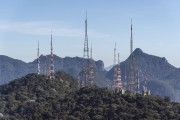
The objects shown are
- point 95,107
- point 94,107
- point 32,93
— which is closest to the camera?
point 95,107

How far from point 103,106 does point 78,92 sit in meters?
16.4

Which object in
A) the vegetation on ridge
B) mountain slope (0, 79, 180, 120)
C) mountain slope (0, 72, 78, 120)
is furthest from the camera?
mountain slope (0, 72, 78, 120)

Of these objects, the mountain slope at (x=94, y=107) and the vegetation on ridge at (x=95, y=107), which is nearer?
the vegetation on ridge at (x=95, y=107)

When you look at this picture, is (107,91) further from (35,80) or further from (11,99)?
(35,80)

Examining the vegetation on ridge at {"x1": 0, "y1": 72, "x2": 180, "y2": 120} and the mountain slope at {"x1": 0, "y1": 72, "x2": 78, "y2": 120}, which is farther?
the mountain slope at {"x1": 0, "y1": 72, "x2": 78, "y2": 120}

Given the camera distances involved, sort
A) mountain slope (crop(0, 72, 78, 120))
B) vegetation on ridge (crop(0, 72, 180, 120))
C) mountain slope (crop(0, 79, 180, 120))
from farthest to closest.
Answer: mountain slope (crop(0, 72, 78, 120)) → mountain slope (crop(0, 79, 180, 120)) → vegetation on ridge (crop(0, 72, 180, 120))

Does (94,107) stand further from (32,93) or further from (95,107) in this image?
(32,93)

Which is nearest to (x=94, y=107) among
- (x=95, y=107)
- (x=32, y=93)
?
(x=95, y=107)

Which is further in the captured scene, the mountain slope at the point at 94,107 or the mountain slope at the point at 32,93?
the mountain slope at the point at 32,93

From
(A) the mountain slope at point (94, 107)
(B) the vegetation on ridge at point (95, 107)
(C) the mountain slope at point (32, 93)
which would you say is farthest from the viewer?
(C) the mountain slope at point (32, 93)

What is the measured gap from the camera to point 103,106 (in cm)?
9125

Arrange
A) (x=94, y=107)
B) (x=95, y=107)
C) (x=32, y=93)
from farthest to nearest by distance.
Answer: (x=32, y=93) < (x=94, y=107) < (x=95, y=107)

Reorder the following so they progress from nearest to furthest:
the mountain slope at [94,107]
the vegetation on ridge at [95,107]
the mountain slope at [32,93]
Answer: the vegetation on ridge at [95,107] < the mountain slope at [94,107] < the mountain slope at [32,93]

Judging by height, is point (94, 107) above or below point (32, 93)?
below
